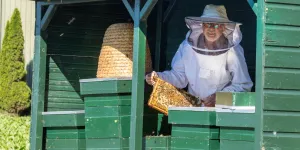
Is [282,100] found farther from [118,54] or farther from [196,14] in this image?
[196,14]

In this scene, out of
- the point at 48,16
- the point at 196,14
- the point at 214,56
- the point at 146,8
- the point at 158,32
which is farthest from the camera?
the point at 158,32

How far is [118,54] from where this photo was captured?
8.48m

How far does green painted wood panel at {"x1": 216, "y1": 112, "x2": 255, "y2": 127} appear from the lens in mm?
6708

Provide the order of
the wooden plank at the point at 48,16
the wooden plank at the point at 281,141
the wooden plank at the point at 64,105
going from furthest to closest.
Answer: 1. the wooden plank at the point at 64,105
2. the wooden plank at the point at 48,16
3. the wooden plank at the point at 281,141

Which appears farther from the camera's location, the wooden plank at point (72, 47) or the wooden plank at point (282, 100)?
the wooden plank at point (72, 47)

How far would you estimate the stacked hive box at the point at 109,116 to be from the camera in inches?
310

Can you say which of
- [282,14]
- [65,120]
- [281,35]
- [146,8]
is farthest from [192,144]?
[65,120]

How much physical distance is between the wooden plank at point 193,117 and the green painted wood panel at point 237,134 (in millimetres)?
291

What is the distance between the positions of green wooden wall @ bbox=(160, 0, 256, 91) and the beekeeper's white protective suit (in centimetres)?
36

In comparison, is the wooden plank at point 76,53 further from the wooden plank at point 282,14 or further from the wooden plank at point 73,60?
the wooden plank at point 282,14

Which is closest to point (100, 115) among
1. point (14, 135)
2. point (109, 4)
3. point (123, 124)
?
point (123, 124)

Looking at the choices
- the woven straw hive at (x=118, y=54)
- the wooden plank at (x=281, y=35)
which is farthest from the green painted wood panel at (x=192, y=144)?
the wooden plank at (x=281, y=35)

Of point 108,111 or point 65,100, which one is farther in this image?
point 65,100

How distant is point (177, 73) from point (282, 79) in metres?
2.23
